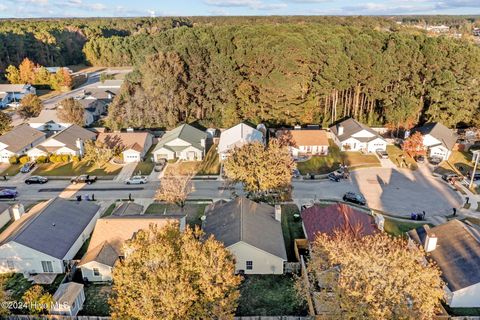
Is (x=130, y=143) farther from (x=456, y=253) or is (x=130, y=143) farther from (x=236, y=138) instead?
(x=456, y=253)

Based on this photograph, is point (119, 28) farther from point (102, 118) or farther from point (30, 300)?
point (30, 300)

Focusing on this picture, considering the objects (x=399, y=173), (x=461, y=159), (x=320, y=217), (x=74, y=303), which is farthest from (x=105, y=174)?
(x=461, y=159)

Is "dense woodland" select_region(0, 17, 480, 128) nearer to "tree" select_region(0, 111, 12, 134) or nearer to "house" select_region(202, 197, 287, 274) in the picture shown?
"tree" select_region(0, 111, 12, 134)

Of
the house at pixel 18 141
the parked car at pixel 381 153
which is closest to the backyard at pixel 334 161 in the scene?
the parked car at pixel 381 153

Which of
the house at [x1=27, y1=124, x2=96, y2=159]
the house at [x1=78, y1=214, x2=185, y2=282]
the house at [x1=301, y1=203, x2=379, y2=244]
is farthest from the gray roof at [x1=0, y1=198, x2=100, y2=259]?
the house at [x1=301, y1=203, x2=379, y2=244]

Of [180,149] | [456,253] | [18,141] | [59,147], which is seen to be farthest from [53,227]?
[456,253]

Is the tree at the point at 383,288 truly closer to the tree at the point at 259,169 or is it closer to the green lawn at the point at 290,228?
the green lawn at the point at 290,228
